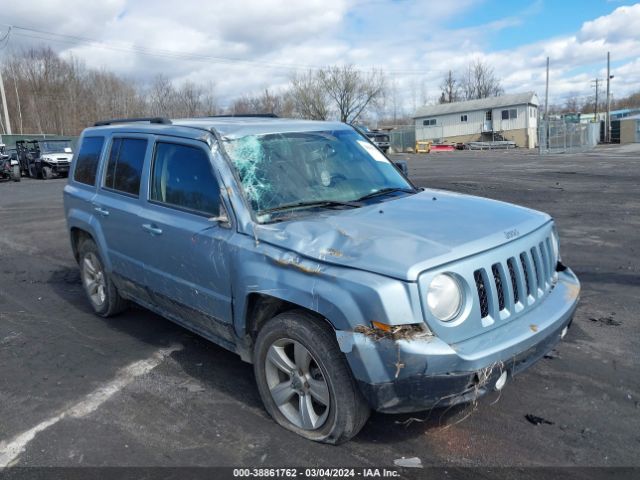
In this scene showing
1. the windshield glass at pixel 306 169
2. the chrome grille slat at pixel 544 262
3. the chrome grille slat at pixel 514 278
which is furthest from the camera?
the windshield glass at pixel 306 169

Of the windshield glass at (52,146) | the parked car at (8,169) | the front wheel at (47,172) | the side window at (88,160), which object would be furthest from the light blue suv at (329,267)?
the windshield glass at (52,146)

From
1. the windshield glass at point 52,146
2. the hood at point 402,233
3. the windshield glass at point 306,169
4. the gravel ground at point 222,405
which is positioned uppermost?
the windshield glass at point 52,146

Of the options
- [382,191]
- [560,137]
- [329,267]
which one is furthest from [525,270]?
[560,137]

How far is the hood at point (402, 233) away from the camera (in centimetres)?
275

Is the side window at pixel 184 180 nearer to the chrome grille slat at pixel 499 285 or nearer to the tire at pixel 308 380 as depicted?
the tire at pixel 308 380

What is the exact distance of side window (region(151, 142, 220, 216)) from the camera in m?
3.67

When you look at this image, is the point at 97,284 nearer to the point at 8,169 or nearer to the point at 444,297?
the point at 444,297

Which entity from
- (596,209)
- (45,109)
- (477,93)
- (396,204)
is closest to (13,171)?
(596,209)

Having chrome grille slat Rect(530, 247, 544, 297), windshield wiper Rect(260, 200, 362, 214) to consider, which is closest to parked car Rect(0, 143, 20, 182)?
windshield wiper Rect(260, 200, 362, 214)

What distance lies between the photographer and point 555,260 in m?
3.71

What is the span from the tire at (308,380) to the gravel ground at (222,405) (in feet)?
0.44

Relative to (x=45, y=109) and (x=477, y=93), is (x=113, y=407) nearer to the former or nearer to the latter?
(x=45, y=109)

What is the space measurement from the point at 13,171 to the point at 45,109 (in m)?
44.7

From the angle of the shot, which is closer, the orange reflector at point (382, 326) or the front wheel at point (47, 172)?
the orange reflector at point (382, 326)
